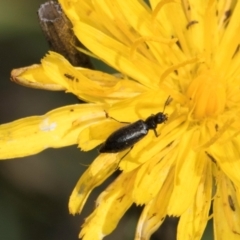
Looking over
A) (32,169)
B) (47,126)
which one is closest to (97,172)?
Answer: (47,126)

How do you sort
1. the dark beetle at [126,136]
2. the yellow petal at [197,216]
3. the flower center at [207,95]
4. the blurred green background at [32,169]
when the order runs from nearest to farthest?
the dark beetle at [126,136] < the yellow petal at [197,216] < the flower center at [207,95] < the blurred green background at [32,169]

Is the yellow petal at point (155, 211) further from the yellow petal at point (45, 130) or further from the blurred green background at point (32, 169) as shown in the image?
the blurred green background at point (32, 169)

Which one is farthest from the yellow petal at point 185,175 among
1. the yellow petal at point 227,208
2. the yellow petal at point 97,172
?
the yellow petal at point 97,172

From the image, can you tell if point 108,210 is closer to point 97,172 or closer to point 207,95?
point 97,172

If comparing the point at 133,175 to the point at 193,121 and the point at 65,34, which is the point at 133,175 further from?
the point at 65,34

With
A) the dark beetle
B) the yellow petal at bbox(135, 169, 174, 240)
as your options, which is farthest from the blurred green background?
the dark beetle
